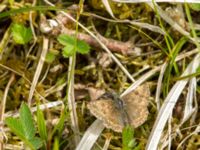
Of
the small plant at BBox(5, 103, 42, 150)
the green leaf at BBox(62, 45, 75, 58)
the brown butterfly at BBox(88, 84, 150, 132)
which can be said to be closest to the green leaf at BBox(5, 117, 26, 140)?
the small plant at BBox(5, 103, 42, 150)

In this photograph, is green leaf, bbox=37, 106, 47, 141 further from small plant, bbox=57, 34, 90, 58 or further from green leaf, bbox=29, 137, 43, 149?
small plant, bbox=57, 34, 90, 58

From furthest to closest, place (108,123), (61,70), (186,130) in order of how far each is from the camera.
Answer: (61,70) → (186,130) → (108,123)

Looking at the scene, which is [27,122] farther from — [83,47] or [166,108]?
[166,108]

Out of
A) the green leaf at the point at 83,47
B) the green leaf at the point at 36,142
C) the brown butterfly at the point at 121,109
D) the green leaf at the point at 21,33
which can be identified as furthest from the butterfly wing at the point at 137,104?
the green leaf at the point at 21,33

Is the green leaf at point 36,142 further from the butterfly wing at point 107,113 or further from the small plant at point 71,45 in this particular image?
the small plant at point 71,45

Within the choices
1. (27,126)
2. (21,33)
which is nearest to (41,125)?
(27,126)

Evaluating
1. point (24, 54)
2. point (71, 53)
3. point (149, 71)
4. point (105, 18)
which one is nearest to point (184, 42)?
point (149, 71)

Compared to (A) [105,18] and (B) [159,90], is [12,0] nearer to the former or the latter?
(A) [105,18]
